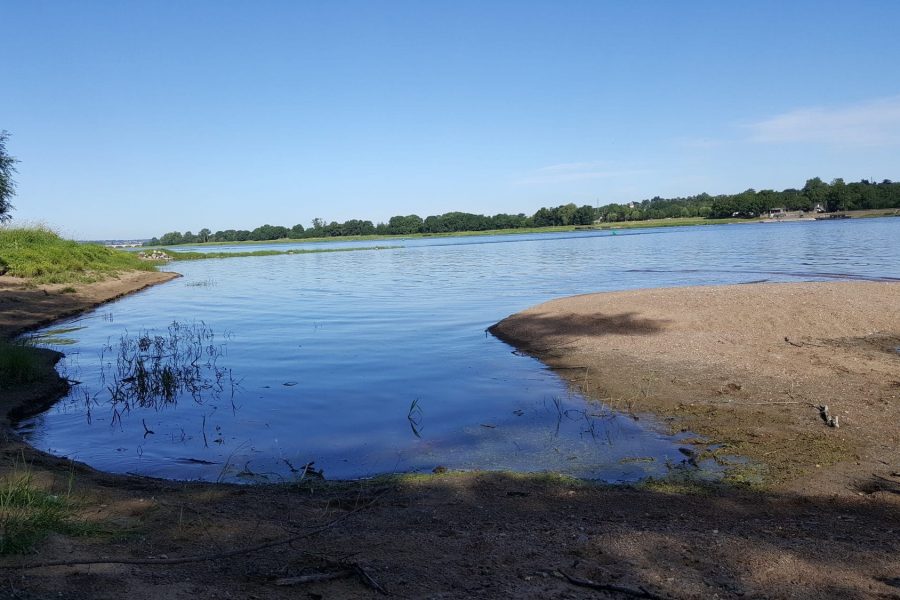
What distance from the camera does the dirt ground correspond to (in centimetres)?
425

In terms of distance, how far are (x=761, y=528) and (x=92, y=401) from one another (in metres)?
11.2

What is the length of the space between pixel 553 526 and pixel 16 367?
11.3 meters

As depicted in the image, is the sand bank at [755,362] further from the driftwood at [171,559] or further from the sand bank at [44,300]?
the sand bank at [44,300]

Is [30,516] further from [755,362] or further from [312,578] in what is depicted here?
[755,362]

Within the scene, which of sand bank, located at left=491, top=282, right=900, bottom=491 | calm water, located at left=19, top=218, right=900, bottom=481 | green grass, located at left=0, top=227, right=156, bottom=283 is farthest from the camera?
green grass, located at left=0, top=227, right=156, bottom=283

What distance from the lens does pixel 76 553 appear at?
14.6 ft

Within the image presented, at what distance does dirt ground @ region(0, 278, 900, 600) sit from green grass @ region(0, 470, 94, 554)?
0.42ft

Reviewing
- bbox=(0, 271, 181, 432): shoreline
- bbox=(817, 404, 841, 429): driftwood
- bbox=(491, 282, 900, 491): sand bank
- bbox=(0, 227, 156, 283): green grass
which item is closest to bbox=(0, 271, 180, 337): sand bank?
bbox=(0, 271, 181, 432): shoreline

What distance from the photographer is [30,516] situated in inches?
189

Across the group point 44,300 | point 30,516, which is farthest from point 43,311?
point 30,516

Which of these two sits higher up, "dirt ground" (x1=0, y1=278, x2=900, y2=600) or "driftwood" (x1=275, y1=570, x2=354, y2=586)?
"driftwood" (x1=275, y1=570, x2=354, y2=586)

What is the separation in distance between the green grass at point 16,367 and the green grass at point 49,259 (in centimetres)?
2058

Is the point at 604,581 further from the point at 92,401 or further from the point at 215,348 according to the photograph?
the point at 215,348

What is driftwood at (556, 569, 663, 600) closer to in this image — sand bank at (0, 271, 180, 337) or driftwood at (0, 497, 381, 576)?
driftwood at (0, 497, 381, 576)
